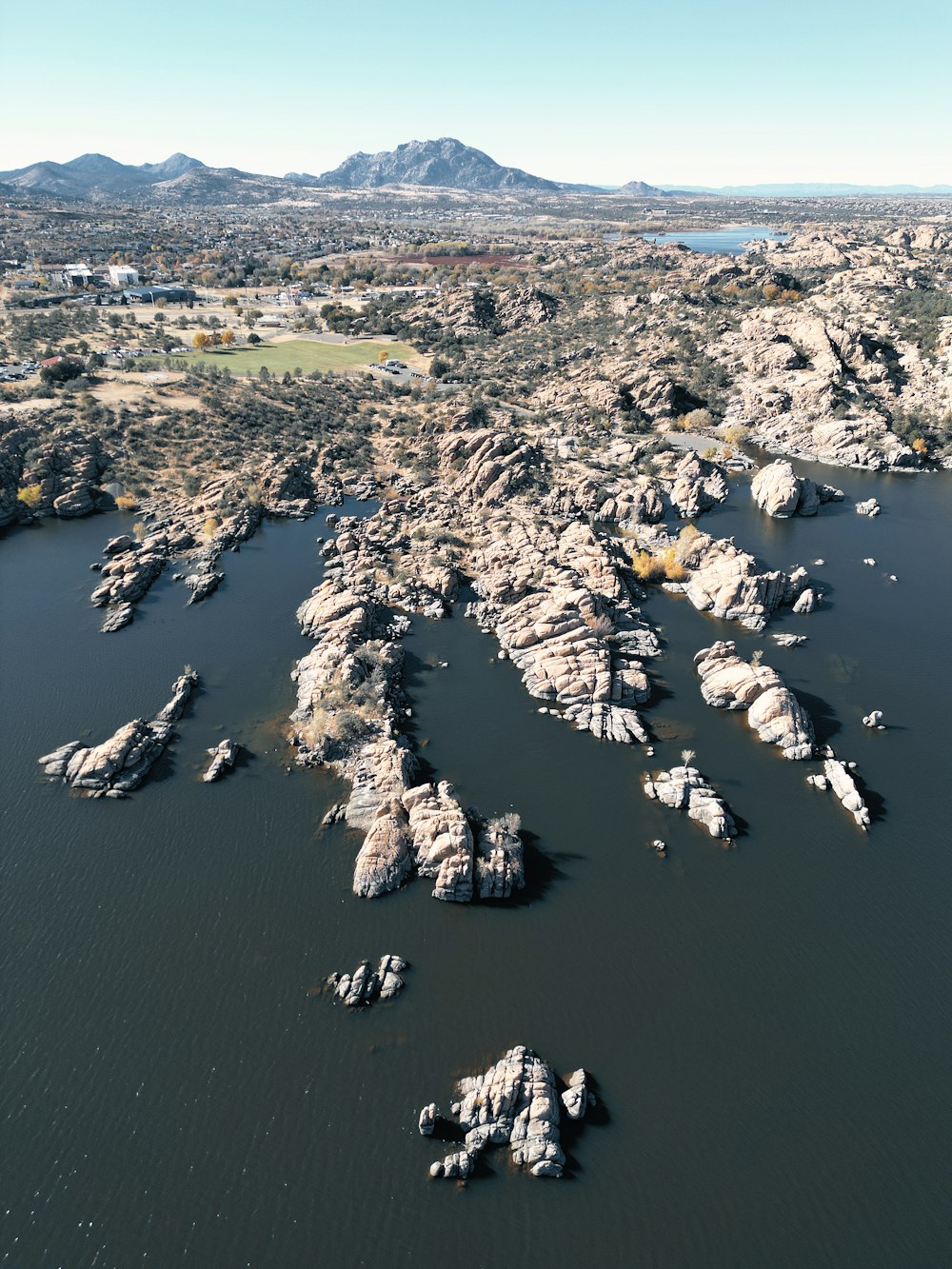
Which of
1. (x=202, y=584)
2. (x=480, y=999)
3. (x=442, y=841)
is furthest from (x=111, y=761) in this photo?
(x=480, y=999)

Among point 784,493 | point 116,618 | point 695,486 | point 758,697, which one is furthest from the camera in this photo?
point 695,486

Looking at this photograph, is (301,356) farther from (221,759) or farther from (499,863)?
(499,863)

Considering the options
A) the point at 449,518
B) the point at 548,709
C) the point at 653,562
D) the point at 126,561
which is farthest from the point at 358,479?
the point at 548,709

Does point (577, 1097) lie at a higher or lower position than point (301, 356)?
lower

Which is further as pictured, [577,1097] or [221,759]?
[221,759]

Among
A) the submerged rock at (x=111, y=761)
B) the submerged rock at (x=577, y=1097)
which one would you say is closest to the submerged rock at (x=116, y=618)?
the submerged rock at (x=111, y=761)

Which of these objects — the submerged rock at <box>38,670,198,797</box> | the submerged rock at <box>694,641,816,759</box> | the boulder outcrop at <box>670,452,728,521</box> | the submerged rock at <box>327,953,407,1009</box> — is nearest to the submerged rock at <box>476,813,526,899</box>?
the submerged rock at <box>327,953,407,1009</box>

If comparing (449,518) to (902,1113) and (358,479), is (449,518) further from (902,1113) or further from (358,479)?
(902,1113)
